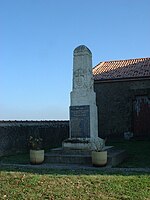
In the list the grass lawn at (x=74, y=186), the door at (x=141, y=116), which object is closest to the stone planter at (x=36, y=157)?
the grass lawn at (x=74, y=186)

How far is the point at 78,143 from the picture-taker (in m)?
11.8

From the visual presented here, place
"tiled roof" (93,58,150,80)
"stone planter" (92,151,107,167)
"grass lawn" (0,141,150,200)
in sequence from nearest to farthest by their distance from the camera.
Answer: "grass lawn" (0,141,150,200) < "stone planter" (92,151,107,167) < "tiled roof" (93,58,150,80)

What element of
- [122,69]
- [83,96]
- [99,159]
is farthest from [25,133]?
[122,69]

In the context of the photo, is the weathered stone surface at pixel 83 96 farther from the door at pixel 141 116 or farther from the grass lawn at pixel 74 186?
the door at pixel 141 116

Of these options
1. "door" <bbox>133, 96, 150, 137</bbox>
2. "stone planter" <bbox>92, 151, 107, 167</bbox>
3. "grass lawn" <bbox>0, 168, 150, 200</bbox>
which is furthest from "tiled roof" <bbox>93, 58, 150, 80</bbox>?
"grass lawn" <bbox>0, 168, 150, 200</bbox>

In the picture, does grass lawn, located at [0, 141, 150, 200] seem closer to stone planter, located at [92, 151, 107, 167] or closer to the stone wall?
stone planter, located at [92, 151, 107, 167]

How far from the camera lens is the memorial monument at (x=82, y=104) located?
39.0 ft

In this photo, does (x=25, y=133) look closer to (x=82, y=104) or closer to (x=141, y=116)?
(x=82, y=104)

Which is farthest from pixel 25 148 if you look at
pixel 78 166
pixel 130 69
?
pixel 130 69

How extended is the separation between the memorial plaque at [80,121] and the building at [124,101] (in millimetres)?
7750

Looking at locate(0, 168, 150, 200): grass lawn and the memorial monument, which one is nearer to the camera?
locate(0, 168, 150, 200): grass lawn

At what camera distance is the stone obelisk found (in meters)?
11.9

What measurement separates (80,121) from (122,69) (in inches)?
387

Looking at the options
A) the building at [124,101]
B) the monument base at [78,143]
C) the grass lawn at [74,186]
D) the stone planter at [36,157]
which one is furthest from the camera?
the building at [124,101]
